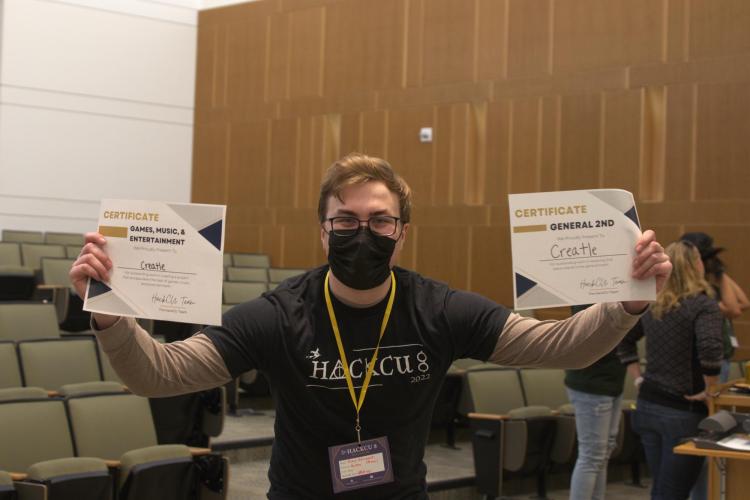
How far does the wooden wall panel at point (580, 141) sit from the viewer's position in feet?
31.9

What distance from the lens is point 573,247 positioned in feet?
6.07

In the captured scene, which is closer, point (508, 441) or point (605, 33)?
point (508, 441)

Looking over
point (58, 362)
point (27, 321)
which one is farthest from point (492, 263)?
point (58, 362)

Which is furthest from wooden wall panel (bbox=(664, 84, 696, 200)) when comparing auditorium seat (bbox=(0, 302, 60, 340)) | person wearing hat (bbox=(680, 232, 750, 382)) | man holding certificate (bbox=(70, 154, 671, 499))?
man holding certificate (bbox=(70, 154, 671, 499))

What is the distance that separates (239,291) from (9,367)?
→ 379 cm

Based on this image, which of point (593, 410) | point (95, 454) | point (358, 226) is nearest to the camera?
point (358, 226)

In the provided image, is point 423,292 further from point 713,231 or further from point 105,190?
point 105,190

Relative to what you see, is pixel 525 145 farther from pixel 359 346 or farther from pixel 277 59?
pixel 359 346

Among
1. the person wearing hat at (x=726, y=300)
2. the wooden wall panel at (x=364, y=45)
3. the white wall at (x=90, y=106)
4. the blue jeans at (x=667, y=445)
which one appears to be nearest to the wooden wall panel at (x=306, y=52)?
the wooden wall panel at (x=364, y=45)

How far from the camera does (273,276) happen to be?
439 inches

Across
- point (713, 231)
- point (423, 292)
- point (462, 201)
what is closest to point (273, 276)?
point (462, 201)

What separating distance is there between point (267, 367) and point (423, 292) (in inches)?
13.8

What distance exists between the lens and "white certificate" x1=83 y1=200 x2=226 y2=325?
175 cm

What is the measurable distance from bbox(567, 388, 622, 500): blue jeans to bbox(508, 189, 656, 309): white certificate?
3.01 meters
